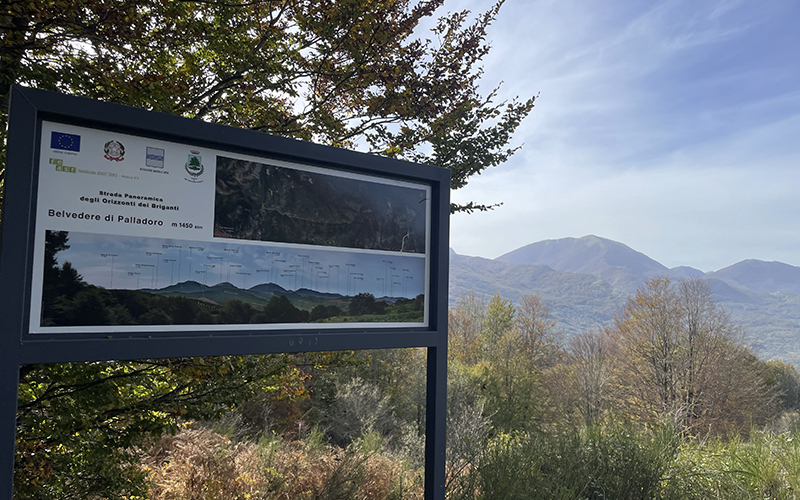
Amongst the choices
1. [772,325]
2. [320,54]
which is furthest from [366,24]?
[772,325]

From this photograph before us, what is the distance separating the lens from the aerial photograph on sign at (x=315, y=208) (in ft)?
6.91

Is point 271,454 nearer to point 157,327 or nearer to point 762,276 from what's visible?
point 157,327

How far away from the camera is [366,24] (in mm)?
3865

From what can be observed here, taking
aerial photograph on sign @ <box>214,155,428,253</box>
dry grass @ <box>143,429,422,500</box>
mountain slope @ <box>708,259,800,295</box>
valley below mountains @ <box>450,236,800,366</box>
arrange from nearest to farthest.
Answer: aerial photograph on sign @ <box>214,155,428,253</box>
dry grass @ <box>143,429,422,500</box>
valley below mountains @ <box>450,236,800,366</box>
mountain slope @ <box>708,259,800,295</box>

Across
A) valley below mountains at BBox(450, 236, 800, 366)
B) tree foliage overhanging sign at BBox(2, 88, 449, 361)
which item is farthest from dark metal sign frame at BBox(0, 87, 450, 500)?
valley below mountains at BBox(450, 236, 800, 366)

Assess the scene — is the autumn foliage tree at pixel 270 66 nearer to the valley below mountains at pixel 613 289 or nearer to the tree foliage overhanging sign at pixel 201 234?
the tree foliage overhanging sign at pixel 201 234

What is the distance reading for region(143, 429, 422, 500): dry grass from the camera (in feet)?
11.9

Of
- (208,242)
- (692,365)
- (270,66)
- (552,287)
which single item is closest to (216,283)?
(208,242)

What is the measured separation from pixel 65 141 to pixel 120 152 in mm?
186

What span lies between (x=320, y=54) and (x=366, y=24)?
2.03 ft

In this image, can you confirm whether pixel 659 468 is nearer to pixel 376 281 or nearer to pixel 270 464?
pixel 376 281

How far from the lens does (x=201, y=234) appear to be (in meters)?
1.99

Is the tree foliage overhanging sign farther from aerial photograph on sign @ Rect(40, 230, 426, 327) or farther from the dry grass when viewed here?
the dry grass

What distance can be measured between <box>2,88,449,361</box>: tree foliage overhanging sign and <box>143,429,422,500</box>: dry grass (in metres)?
1.93
